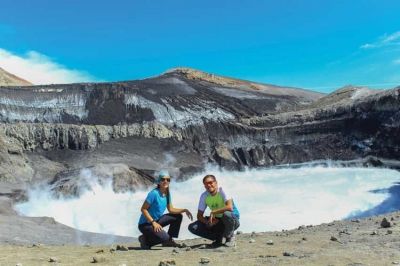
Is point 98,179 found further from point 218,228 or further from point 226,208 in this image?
point 226,208

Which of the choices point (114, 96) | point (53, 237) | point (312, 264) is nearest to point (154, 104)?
point (114, 96)

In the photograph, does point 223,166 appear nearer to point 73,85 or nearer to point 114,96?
point 114,96

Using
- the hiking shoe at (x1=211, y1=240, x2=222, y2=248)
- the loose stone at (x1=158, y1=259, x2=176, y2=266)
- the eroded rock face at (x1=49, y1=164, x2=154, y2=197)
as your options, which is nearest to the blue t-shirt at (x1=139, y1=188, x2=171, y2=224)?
the hiking shoe at (x1=211, y1=240, x2=222, y2=248)

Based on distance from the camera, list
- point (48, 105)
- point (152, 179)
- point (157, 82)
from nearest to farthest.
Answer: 1. point (152, 179)
2. point (48, 105)
3. point (157, 82)

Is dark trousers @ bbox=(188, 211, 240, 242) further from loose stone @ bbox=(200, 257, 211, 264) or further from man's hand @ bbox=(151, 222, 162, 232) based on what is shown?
loose stone @ bbox=(200, 257, 211, 264)

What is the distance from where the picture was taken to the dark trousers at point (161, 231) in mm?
8477

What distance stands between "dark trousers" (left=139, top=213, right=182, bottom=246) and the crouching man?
36 centimetres

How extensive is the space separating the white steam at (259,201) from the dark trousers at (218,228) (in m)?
13.2

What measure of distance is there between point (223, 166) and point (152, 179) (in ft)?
43.5

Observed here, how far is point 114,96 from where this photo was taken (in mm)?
62281

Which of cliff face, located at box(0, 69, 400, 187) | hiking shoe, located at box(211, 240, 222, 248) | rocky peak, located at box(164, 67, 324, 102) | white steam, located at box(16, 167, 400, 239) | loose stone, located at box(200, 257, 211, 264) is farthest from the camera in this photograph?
rocky peak, located at box(164, 67, 324, 102)

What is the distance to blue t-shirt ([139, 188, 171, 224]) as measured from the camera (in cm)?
833

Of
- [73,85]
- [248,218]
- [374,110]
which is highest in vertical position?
[73,85]

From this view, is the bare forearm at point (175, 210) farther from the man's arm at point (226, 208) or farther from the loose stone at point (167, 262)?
the loose stone at point (167, 262)
